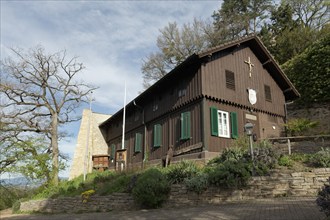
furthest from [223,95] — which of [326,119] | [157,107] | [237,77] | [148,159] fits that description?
[326,119]

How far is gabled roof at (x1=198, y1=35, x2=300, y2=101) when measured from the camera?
1930 centimetres

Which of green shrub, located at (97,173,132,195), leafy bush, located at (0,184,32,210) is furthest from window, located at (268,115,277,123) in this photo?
leafy bush, located at (0,184,32,210)

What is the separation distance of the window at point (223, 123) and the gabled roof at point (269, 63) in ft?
13.1

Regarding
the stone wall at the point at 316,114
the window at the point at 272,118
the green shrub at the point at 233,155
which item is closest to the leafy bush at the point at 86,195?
the green shrub at the point at 233,155

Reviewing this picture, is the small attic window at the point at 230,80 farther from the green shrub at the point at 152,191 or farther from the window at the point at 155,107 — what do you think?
the green shrub at the point at 152,191

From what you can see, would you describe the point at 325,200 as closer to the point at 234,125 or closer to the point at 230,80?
the point at 234,125

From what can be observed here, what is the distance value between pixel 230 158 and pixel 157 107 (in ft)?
30.8

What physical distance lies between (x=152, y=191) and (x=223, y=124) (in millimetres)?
7131

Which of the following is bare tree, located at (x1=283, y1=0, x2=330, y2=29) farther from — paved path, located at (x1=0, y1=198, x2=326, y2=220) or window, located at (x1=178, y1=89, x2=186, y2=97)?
paved path, located at (x1=0, y1=198, x2=326, y2=220)

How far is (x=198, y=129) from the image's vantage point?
16.2 metres

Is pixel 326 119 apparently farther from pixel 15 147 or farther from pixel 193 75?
pixel 15 147

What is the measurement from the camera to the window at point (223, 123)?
1609 centimetres

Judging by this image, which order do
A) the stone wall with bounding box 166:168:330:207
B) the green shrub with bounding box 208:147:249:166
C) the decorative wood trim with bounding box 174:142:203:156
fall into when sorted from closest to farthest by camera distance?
the stone wall with bounding box 166:168:330:207
the green shrub with bounding box 208:147:249:166
the decorative wood trim with bounding box 174:142:203:156

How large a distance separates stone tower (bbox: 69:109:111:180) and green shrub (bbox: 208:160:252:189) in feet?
64.5
